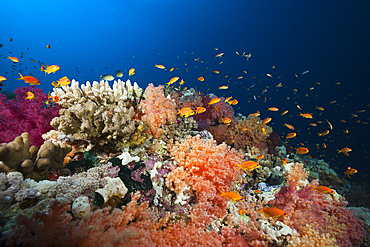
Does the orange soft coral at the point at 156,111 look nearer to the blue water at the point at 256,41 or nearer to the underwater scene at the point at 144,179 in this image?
the underwater scene at the point at 144,179

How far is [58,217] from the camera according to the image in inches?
47.3

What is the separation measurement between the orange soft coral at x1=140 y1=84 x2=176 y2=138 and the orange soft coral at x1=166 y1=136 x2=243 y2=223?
61cm

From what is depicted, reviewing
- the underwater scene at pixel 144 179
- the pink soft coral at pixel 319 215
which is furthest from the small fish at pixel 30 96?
the pink soft coral at pixel 319 215

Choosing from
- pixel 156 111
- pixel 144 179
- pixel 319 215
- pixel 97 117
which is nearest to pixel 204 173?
pixel 144 179

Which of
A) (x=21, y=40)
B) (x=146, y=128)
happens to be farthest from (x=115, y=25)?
(x=146, y=128)

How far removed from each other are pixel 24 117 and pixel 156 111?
2.96 m

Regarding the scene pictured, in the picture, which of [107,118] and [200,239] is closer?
[200,239]

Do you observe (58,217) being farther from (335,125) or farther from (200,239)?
(335,125)

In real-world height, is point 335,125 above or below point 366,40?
below

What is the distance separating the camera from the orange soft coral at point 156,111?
11.4 ft

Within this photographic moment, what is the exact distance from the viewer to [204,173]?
9.73 feet

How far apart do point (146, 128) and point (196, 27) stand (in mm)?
80070

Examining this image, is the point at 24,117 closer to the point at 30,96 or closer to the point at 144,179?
the point at 30,96

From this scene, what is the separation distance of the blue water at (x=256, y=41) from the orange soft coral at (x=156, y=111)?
10.9 m
